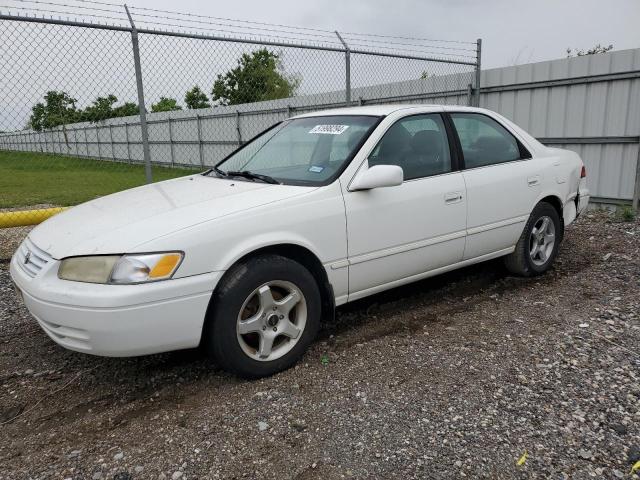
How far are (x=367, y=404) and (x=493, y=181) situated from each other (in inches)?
88.3

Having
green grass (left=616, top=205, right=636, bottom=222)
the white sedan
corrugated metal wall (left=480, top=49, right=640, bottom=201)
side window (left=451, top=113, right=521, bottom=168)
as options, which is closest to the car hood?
the white sedan

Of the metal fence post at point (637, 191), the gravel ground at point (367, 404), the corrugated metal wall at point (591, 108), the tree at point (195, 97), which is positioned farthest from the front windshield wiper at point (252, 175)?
the corrugated metal wall at point (591, 108)

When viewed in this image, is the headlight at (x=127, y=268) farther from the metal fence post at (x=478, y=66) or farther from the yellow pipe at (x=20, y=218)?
the metal fence post at (x=478, y=66)

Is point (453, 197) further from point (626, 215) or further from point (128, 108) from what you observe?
point (128, 108)

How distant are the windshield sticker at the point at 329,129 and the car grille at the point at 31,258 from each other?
204 centimetres

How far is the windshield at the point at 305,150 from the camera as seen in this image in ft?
11.5

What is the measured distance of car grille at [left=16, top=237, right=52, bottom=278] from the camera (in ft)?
9.50

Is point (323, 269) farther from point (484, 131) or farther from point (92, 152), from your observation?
point (92, 152)

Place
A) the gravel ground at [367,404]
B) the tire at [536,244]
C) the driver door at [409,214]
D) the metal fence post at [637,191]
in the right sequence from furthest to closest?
the metal fence post at [637,191]
the tire at [536,244]
the driver door at [409,214]
the gravel ground at [367,404]

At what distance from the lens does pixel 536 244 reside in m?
4.77

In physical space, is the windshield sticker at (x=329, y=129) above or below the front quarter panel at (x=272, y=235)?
above

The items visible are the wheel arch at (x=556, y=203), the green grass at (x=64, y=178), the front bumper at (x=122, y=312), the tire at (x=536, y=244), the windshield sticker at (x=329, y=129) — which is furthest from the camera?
the green grass at (x=64, y=178)

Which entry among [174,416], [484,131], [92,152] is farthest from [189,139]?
[174,416]

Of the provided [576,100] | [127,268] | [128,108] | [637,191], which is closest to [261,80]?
[128,108]
